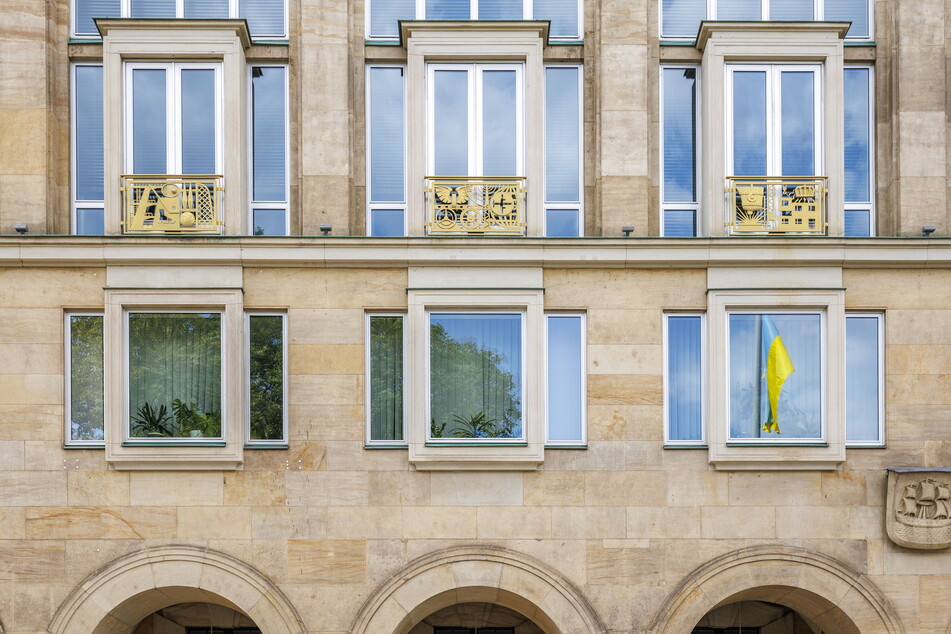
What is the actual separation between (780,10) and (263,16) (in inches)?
336

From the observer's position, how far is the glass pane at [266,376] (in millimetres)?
15477

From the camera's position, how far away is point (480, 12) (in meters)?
16.4

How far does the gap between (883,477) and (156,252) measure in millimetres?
11665

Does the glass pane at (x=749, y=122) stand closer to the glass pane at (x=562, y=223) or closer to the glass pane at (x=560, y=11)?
the glass pane at (x=562, y=223)

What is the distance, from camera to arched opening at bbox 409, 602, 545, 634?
17.5 meters

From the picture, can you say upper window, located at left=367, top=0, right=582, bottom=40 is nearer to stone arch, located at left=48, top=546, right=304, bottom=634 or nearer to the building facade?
the building facade

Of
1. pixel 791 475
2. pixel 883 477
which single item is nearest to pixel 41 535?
pixel 791 475

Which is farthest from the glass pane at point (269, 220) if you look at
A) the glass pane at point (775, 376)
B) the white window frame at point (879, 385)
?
the white window frame at point (879, 385)

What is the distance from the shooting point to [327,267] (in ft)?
50.6

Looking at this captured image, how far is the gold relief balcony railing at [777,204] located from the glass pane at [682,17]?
2.68 metres

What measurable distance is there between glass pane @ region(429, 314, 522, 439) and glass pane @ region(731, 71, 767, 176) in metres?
4.42

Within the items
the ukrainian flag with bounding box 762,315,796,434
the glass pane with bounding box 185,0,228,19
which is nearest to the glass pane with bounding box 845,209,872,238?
the ukrainian flag with bounding box 762,315,796,434

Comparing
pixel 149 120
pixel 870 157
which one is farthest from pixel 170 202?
pixel 870 157

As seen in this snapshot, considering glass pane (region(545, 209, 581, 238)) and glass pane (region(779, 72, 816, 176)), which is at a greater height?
glass pane (region(779, 72, 816, 176))
